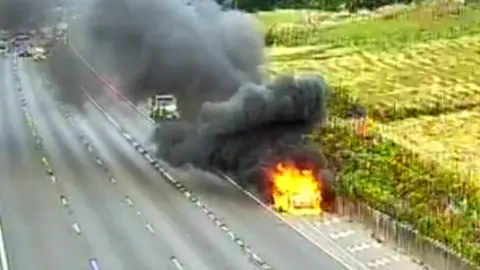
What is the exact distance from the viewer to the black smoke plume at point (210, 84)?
5303 cm

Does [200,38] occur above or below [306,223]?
above

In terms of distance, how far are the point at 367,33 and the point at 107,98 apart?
29.9 metres

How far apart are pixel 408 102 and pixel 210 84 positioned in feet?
69.0

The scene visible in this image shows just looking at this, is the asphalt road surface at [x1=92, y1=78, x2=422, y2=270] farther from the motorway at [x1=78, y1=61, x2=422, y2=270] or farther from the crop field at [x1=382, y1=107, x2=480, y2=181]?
the crop field at [x1=382, y1=107, x2=480, y2=181]

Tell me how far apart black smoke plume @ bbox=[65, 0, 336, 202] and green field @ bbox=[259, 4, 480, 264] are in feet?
10.7

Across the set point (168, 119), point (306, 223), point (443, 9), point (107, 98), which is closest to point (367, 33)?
point (443, 9)

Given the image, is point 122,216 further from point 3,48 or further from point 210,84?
point 3,48

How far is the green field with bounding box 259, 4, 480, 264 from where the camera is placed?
48.0 m

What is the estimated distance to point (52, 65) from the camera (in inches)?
3649

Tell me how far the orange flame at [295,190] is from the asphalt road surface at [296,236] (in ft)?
3.24

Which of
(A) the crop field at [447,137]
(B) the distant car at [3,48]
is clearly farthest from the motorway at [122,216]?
(B) the distant car at [3,48]

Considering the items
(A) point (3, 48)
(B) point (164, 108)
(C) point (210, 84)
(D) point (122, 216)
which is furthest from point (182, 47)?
(A) point (3, 48)

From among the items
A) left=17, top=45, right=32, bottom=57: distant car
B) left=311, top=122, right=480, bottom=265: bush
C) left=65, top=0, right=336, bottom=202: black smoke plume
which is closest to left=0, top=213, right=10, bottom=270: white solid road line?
left=65, top=0, right=336, bottom=202: black smoke plume

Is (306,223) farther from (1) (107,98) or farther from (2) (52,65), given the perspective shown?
(2) (52,65)
